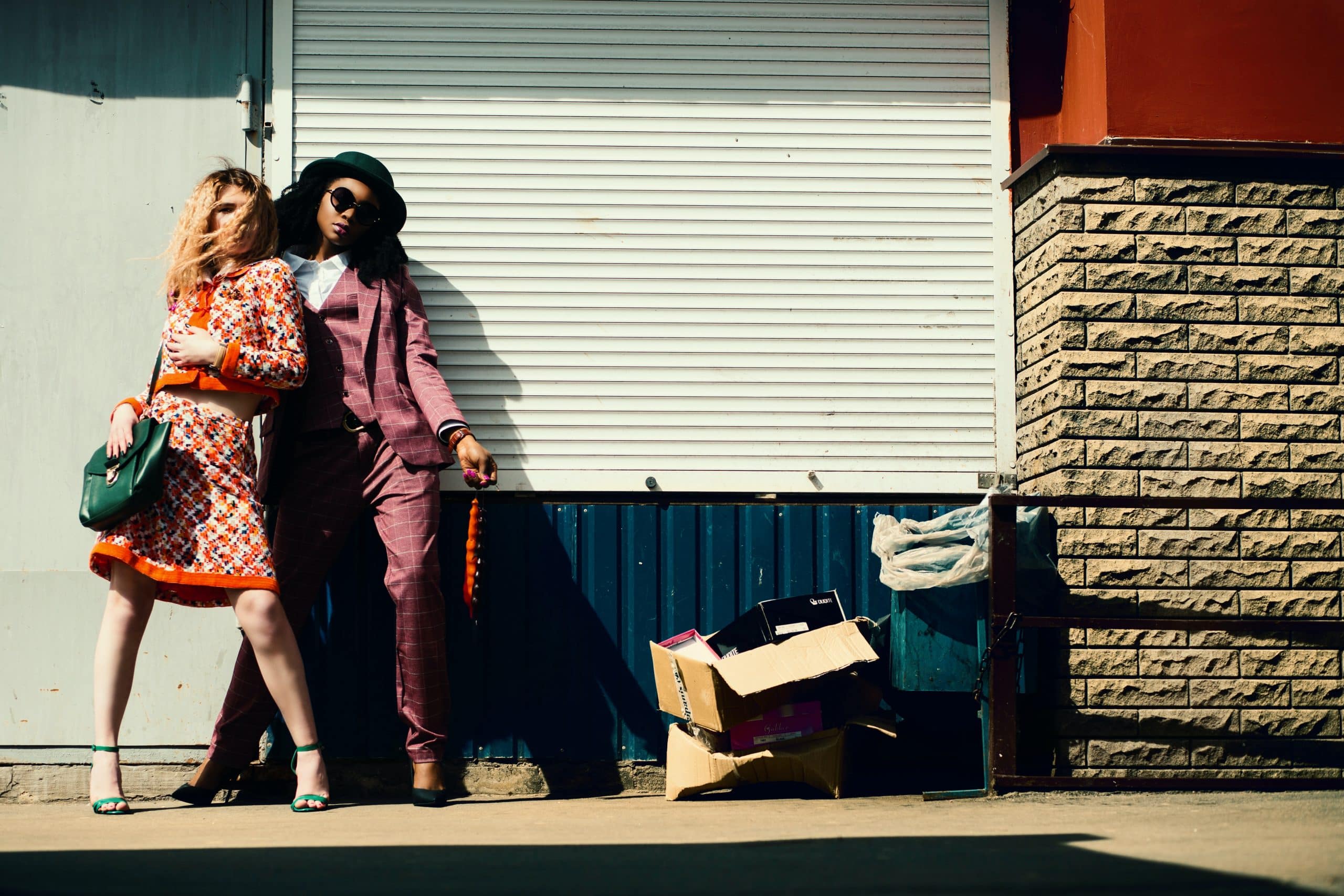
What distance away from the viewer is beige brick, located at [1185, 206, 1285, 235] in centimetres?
555

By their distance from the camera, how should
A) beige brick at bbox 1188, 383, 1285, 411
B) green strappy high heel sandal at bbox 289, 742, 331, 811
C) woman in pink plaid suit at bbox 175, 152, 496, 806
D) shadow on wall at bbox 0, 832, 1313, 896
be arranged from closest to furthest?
shadow on wall at bbox 0, 832, 1313, 896, green strappy high heel sandal at bbox 289, 742, 331, 811, woman in pink plaid suit at bbox 175, 152, 496, 806, beige brick at bbox 1188, 383, 1285, 411

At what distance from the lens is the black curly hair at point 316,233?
546cm

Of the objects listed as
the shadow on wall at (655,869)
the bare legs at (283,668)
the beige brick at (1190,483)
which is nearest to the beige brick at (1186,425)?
the beige brick at (1190,483)

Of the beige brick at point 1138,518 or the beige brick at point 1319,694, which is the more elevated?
the beige brick at point 1138,518

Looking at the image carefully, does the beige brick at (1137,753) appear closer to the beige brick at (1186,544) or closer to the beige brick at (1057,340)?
the beige brick at (1186,544)

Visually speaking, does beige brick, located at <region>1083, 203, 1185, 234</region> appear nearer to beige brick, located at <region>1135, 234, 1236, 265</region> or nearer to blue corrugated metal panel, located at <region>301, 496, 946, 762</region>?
beige brick, located at <region>1135, 234, 1236, 265</region>

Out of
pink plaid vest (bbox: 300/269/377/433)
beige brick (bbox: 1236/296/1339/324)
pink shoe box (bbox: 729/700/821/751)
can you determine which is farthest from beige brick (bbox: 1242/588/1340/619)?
pink plaid vest (bbox: 300/269/377/433)

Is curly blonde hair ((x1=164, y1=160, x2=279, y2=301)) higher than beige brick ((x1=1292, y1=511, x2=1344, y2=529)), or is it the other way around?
curly blonde hair ((x1=164, y1=160, x2=279, y2=301))

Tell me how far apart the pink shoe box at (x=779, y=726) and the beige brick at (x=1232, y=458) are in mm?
1825

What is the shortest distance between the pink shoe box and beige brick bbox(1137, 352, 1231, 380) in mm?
1891

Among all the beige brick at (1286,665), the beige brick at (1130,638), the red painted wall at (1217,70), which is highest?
the red painted wall at (1217,70)

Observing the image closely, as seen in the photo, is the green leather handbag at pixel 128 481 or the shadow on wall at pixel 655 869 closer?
the shadow on wall at pixel 655 869

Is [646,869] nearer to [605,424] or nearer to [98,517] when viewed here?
[98,517]

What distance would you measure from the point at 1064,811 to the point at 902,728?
4.04ft
